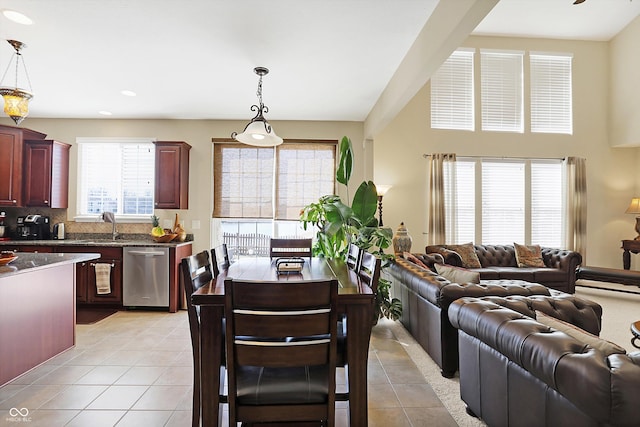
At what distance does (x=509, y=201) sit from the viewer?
6109mm

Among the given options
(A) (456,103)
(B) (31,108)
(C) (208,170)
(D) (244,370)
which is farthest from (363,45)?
(B) (31,108)

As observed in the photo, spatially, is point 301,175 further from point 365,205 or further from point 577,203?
point 577,203

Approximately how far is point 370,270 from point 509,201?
5103 millimetres

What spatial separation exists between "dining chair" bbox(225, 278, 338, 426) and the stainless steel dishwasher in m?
3.32

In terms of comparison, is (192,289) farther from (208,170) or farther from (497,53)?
(497,53)

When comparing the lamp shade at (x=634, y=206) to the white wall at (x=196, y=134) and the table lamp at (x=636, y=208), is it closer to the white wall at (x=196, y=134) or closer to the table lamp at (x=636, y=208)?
the table lamp at (x=636, y=208)

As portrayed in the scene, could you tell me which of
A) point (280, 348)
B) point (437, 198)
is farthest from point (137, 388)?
point (437, 198)

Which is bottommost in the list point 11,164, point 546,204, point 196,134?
point 546,204

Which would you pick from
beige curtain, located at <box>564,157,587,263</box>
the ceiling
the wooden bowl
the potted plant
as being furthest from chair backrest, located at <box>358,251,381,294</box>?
beige curtain, located at <box>564,157,587,263</box>

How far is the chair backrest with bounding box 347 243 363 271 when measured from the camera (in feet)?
8.43

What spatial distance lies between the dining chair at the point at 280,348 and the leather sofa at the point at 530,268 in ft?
13.3

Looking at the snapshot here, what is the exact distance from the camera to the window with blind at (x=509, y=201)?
603cm

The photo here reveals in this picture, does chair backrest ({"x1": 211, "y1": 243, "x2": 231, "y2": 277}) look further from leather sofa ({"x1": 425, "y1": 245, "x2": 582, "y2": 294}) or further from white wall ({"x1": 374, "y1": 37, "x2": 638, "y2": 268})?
white wall ({"x1": 374, "y1": 37, "x2": 638, "y2": 268})

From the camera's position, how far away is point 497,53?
6.16 meters
